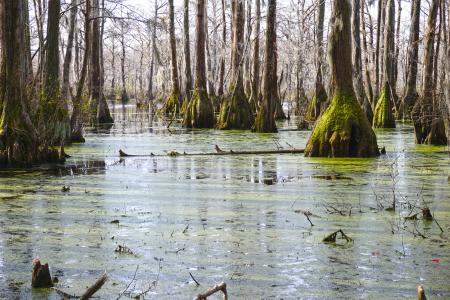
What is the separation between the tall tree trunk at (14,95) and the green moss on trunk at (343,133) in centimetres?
382

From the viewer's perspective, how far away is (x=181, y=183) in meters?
6.93

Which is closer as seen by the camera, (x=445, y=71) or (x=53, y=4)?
(x=445, y=71)

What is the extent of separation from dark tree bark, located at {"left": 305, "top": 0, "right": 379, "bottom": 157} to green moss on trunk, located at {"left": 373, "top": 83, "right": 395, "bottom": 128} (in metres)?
8.23

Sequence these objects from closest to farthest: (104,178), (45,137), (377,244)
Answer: (377,244) < (104,178) < (45,137)

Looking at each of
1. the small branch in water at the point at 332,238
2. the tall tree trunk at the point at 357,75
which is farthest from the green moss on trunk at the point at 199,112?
the small branch in water at the point at 332,238

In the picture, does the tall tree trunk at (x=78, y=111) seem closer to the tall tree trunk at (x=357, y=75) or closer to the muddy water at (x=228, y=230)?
the muddy water at (x=228, y=230)

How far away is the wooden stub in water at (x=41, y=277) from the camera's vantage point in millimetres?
3174

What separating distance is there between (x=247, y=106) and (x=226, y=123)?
815 millimetres

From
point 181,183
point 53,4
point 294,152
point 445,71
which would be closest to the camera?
point 445,71

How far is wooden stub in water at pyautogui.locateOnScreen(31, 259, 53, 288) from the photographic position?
3.17 metres

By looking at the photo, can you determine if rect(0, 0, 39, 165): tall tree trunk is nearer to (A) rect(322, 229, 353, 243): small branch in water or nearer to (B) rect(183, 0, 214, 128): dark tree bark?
(A) rect(322, 229, 353, 243): small branch in water

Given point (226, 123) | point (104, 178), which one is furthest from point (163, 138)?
point (104, 178)

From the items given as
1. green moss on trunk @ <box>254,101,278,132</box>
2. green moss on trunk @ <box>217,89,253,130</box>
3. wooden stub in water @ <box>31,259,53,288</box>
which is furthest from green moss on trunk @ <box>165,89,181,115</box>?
wooden stub in water @ <box>31,259,53,288</box>

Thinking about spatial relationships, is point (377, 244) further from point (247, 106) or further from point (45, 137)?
point (247, 106)
